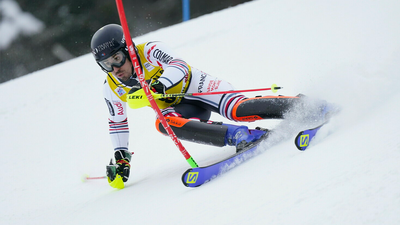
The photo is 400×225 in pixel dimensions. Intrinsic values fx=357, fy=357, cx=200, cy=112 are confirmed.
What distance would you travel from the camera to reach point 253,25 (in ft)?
21.4

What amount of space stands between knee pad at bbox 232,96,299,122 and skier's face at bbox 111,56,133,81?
2.77 feet

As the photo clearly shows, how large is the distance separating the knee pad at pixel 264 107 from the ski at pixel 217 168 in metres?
0.19

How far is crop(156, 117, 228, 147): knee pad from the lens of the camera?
2.33m

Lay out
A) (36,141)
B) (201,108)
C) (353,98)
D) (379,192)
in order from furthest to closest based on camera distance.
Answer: (36,141) < (201,108) < (353,98) < (379,192)

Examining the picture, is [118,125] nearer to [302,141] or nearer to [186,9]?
[302,141]

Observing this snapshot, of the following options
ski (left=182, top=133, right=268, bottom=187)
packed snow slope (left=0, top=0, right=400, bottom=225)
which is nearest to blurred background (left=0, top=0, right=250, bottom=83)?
packed snow slope (left=0, top=0, right=400, bottom=225)

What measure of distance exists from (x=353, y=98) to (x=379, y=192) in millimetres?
1140

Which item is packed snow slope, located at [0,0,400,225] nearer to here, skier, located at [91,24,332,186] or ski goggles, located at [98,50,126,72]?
skier, located at [91,24,332,186]

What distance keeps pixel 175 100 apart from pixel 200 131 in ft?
1.90

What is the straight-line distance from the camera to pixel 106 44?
254 centimetres

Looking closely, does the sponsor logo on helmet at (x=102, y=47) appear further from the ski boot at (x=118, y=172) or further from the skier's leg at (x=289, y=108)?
the skier's leg at (x=289, y=108)

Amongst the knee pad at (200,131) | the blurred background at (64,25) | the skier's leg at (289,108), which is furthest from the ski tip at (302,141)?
the blurred background at (64,25)

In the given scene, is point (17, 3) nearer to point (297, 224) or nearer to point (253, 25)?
point (253, 25)

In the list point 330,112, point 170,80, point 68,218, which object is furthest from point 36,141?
point 330,112
